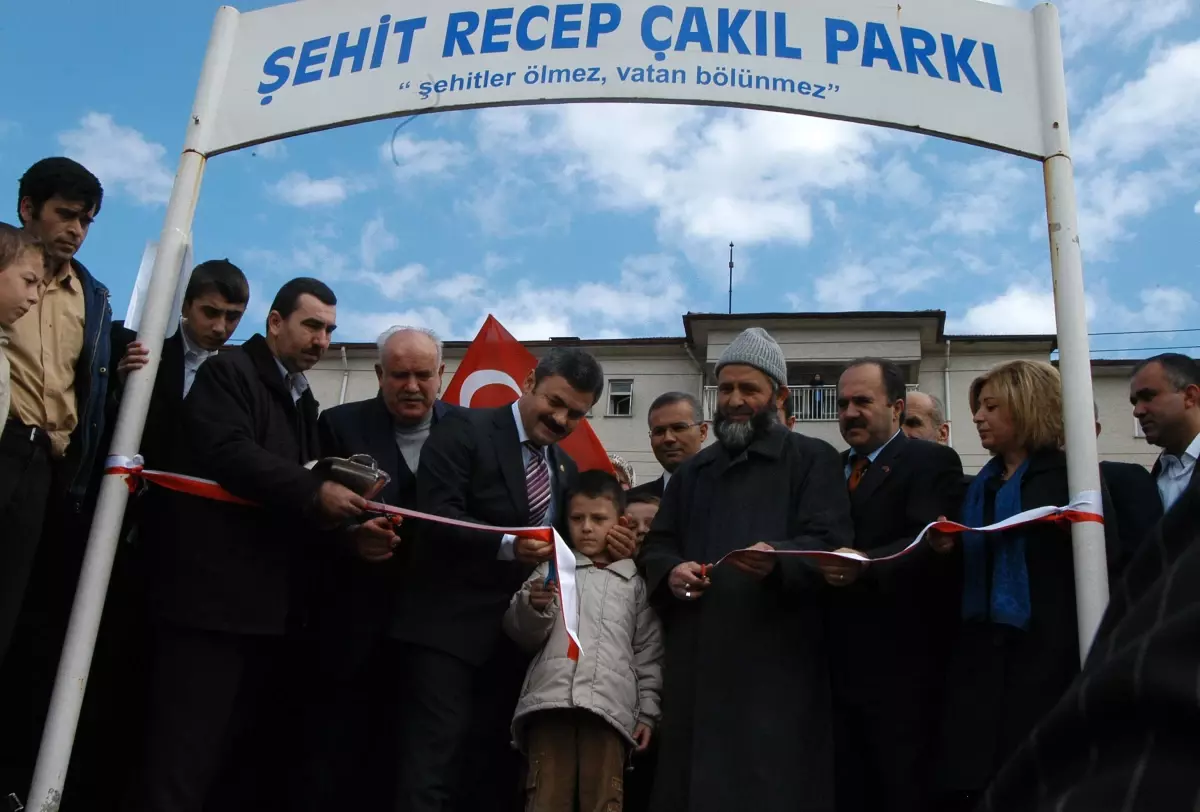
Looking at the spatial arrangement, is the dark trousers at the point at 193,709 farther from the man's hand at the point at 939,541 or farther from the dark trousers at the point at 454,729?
the man's hand at the point at 939,541

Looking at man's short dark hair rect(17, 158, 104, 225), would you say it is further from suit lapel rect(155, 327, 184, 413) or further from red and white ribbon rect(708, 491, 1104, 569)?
red and white ribbon rect(708, 491, 1104, 569)

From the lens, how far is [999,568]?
141 inches

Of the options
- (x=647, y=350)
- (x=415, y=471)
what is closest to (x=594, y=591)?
(x=415, y=471)

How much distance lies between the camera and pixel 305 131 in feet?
14.2

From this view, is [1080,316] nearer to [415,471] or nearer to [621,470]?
[415,471]

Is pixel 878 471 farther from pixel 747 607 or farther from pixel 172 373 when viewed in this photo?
pixel 172 373

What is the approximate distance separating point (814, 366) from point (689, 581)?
28532 millimetres

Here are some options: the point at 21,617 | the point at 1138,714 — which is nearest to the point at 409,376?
the point at 21,617

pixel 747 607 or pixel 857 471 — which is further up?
pixel 857 471

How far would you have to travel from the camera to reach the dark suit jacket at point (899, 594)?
150 inches

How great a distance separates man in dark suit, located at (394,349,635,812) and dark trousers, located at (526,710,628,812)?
29cm

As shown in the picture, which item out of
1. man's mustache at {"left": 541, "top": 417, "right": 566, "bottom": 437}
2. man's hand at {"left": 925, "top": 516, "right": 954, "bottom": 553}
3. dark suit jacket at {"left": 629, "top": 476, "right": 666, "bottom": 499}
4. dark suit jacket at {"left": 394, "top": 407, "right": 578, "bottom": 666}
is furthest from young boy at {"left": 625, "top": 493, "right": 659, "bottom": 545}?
man's hand at {"left": 925, "top": 516, "right": 954, "bottom": 553}

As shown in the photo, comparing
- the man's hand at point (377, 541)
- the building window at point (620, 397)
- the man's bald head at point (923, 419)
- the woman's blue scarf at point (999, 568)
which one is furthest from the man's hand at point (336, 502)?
the building window at point (620, 397)

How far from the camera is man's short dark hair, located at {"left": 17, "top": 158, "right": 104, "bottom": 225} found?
13.0 ft
